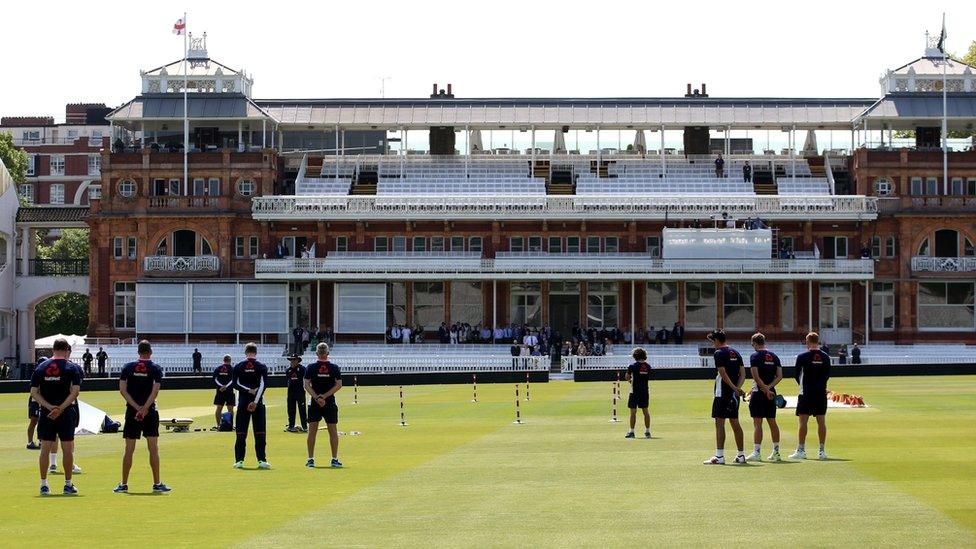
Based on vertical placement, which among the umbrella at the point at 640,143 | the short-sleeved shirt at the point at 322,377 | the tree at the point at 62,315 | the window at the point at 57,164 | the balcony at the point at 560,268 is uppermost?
the window at the point at 57,164

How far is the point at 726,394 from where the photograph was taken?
24.8m

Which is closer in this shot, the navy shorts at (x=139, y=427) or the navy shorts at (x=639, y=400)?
the navy shorts at (x=139, y=427)

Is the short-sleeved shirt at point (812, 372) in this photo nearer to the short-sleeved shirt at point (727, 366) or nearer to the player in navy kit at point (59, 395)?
the short-sleeved shirt at point (727, 366)

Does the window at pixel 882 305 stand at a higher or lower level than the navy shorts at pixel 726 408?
higher

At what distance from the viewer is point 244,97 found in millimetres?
86688

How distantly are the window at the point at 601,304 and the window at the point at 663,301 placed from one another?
1.81 meters

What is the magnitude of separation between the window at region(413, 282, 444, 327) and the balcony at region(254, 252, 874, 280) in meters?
2.02

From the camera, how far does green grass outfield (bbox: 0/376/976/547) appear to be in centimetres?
1711

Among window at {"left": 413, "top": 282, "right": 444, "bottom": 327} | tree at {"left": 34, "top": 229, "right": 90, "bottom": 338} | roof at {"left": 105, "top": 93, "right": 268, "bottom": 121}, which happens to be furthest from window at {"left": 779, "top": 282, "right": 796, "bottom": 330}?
tree at {"left": 34, "top": 229, "right": 90, "bottom": 338}

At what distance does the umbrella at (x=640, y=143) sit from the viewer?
8881cm

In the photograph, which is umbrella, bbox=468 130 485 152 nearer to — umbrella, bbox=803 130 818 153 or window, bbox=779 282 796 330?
umbrella, bbox=803 130 818 153

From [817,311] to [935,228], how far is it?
742 centimetres

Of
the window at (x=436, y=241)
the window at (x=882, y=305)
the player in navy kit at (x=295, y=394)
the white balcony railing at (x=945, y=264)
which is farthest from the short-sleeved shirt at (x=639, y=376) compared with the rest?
the window at (x=882, y=305)

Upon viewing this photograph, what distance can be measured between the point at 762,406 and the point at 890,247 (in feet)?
202
